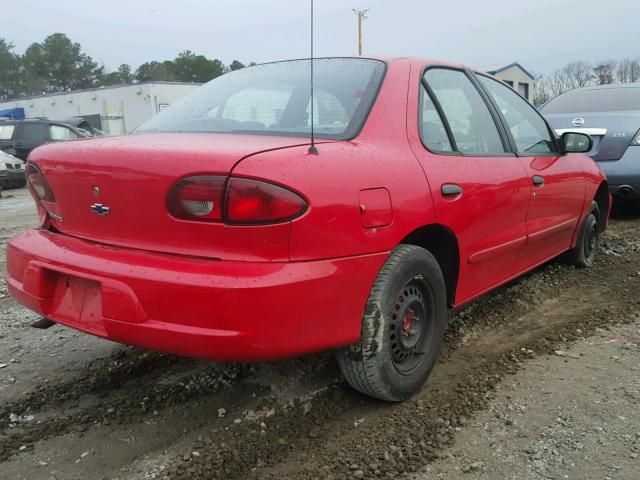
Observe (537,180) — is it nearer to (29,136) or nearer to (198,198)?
(198,198)

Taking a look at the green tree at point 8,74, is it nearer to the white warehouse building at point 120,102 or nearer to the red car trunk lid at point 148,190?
the white warehouse building at point 120,102

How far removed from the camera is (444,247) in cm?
278

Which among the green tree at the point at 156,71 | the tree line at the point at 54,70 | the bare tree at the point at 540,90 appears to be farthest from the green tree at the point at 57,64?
the bare tree at the point at 540,90

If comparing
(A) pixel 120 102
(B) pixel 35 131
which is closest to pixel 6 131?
(B) pixel 35 131

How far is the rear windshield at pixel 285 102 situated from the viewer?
2.47 meters

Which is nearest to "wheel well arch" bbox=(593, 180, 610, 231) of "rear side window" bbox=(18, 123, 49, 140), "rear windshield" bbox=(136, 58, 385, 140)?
"rear windshield" bbox=(136, 58, 385, 140)

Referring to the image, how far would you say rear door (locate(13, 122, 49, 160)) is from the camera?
1482cm

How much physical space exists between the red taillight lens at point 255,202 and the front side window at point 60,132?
14696 millimetres

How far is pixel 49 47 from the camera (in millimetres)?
68750

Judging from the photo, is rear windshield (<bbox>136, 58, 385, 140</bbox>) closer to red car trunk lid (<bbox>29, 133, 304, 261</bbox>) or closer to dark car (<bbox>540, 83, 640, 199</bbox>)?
red car trunk lid (<bbox>29, 133, 304, 261</bbox>)

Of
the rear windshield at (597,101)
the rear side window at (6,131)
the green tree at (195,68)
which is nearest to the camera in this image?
the rear windshield at (597,101)

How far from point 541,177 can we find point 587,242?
59.4 inches

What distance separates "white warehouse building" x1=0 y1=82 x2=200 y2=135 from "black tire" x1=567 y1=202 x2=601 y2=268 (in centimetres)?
2972

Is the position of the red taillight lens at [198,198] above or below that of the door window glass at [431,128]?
below
